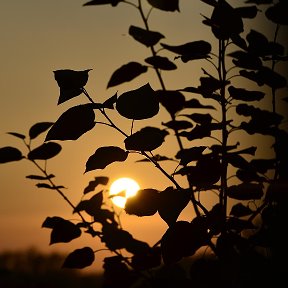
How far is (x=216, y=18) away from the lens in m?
1.43

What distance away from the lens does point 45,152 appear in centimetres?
195

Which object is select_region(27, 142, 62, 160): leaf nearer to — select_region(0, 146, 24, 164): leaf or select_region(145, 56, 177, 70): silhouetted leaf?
select_region(0, 146, 24, 164): leaf

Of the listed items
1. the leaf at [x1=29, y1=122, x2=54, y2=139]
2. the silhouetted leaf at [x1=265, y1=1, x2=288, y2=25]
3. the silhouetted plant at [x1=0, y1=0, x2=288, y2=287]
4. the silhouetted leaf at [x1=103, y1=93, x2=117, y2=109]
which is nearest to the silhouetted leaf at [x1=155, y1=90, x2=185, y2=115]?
the silhouetted plant at [x1=0, y1=0, x2=288, y2=287]

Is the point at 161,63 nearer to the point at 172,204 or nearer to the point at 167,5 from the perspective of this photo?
the point at 167,5

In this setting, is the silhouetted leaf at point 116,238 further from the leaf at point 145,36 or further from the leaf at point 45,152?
the leaf at point 145,36

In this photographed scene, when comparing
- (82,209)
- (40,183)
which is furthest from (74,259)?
(40,183)

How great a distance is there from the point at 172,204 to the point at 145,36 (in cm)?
96

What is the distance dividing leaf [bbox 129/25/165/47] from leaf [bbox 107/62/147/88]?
0.11 m

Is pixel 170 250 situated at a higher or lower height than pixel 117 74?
lower

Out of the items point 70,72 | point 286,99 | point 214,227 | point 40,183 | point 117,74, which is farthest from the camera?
point 40,183

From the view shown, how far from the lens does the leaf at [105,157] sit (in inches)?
41.3

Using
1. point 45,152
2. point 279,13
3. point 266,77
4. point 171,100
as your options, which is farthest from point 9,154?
point 279,13

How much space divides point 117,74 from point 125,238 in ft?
2.30

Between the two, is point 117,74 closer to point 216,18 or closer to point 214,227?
point 216,18
